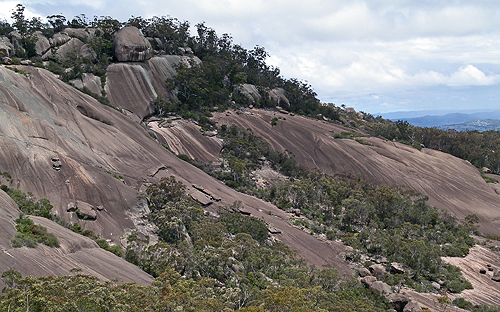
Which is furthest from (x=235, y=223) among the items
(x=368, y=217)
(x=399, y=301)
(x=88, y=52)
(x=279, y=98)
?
(x=279, y=98)

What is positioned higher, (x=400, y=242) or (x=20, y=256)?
(x=20, y=256)

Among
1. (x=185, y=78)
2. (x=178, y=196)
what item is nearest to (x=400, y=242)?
(x=178, y=196)

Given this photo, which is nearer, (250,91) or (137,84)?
(137,84)

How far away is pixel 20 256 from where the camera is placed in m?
17.0

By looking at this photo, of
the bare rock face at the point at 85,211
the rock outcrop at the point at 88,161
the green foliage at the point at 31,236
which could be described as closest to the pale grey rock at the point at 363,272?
the rock outcrop at the point at 88,161

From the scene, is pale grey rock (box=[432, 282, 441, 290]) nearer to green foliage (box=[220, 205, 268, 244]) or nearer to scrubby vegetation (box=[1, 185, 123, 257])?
green foliage (box=[220, 205, 268, 244])

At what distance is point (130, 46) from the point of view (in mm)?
66500

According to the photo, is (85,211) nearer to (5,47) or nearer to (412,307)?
(412,307)

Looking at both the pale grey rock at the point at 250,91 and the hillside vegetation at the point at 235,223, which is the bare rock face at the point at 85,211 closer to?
the hillside vegetation at the point at 235,223

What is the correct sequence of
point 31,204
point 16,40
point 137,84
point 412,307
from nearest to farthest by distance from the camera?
point 31,204 → point 412,307 → point 16,40 → point 137,84

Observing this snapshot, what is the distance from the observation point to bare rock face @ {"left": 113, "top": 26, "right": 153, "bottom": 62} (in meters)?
66.0

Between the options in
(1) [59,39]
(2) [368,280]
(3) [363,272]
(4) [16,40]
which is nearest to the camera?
(2) [368,280]

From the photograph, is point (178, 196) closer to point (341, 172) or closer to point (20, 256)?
point (20, 256)

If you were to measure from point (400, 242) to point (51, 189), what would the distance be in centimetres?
3735
